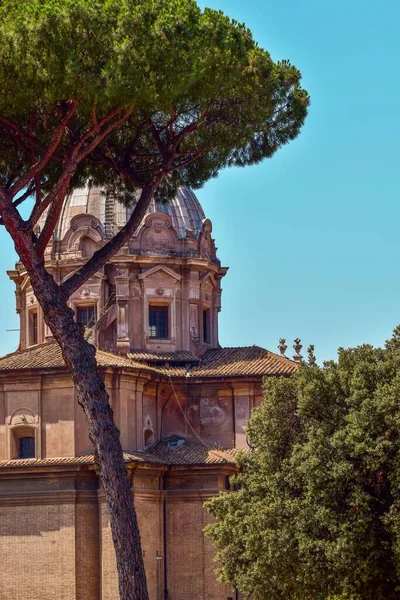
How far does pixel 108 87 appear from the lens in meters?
30.0

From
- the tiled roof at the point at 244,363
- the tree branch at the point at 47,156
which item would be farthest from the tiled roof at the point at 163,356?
the tree branch at the point at 47,156

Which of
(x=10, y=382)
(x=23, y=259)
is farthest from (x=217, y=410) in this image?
(x=23, y=259)

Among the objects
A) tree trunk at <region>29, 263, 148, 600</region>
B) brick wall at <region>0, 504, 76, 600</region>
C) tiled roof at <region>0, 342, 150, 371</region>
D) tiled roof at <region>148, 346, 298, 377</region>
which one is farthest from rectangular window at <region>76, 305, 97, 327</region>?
tree trunk at <region>29, 263, 148, 600</region>

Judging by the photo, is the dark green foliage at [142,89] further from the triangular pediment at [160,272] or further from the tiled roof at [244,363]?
the triangular pediment at [160,272]

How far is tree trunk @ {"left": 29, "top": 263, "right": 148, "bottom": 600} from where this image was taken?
28.5 m

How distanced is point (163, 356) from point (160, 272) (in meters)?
2.88

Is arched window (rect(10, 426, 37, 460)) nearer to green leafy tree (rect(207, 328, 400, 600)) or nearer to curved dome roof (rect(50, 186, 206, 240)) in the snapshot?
curved dome roof (rect(50, 186, 206, 240))

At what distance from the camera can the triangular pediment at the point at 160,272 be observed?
52.5m

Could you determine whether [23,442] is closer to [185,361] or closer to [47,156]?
[185,361]

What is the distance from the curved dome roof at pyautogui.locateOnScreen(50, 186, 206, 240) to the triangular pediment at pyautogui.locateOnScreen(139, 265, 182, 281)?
5.26 ft

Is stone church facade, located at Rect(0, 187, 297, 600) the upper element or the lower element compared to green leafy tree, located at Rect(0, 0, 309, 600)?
lower

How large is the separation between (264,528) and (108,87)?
14.2 metres

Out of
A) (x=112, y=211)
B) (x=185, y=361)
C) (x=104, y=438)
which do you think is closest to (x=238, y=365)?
(x=185, y=361)

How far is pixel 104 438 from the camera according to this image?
1137 inches
